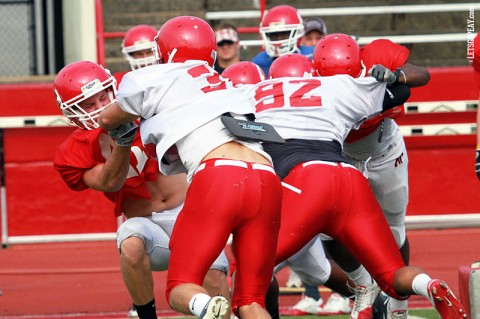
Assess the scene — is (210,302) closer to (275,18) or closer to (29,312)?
(29,312)

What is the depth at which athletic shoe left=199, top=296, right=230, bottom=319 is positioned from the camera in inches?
174

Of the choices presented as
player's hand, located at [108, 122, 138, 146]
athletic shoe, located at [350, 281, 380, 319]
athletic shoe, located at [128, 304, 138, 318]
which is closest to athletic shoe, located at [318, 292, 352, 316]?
athletic shoe, located at [350, 281, 380, 319]

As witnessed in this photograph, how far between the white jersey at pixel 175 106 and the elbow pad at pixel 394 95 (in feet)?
3.25

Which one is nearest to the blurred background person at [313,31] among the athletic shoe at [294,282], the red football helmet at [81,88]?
the athletic shoe at [294,282]

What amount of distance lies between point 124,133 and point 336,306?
2405 millimetres

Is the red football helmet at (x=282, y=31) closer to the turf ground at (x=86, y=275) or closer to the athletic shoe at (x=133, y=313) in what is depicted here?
the turf ground at (x=86, y=275)

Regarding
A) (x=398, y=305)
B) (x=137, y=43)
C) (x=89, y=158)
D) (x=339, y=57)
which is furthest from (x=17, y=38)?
(x=398, y=305)

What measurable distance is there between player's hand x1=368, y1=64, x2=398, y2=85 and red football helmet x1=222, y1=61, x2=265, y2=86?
0.98 m

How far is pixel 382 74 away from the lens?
212 inches

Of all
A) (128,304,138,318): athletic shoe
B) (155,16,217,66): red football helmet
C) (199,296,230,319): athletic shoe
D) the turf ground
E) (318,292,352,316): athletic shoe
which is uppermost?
(155,16,217,66): red football helmet

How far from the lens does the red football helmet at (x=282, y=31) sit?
848cm

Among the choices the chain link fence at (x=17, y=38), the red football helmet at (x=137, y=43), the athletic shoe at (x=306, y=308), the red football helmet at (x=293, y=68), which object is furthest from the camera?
the chain link fence at (x=17, y=38)

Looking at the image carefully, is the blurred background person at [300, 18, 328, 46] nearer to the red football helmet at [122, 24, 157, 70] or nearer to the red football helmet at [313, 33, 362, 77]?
the red football helmet at [122, 24, 157, 70]

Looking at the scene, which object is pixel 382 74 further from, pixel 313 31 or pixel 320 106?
pixel 313 31
